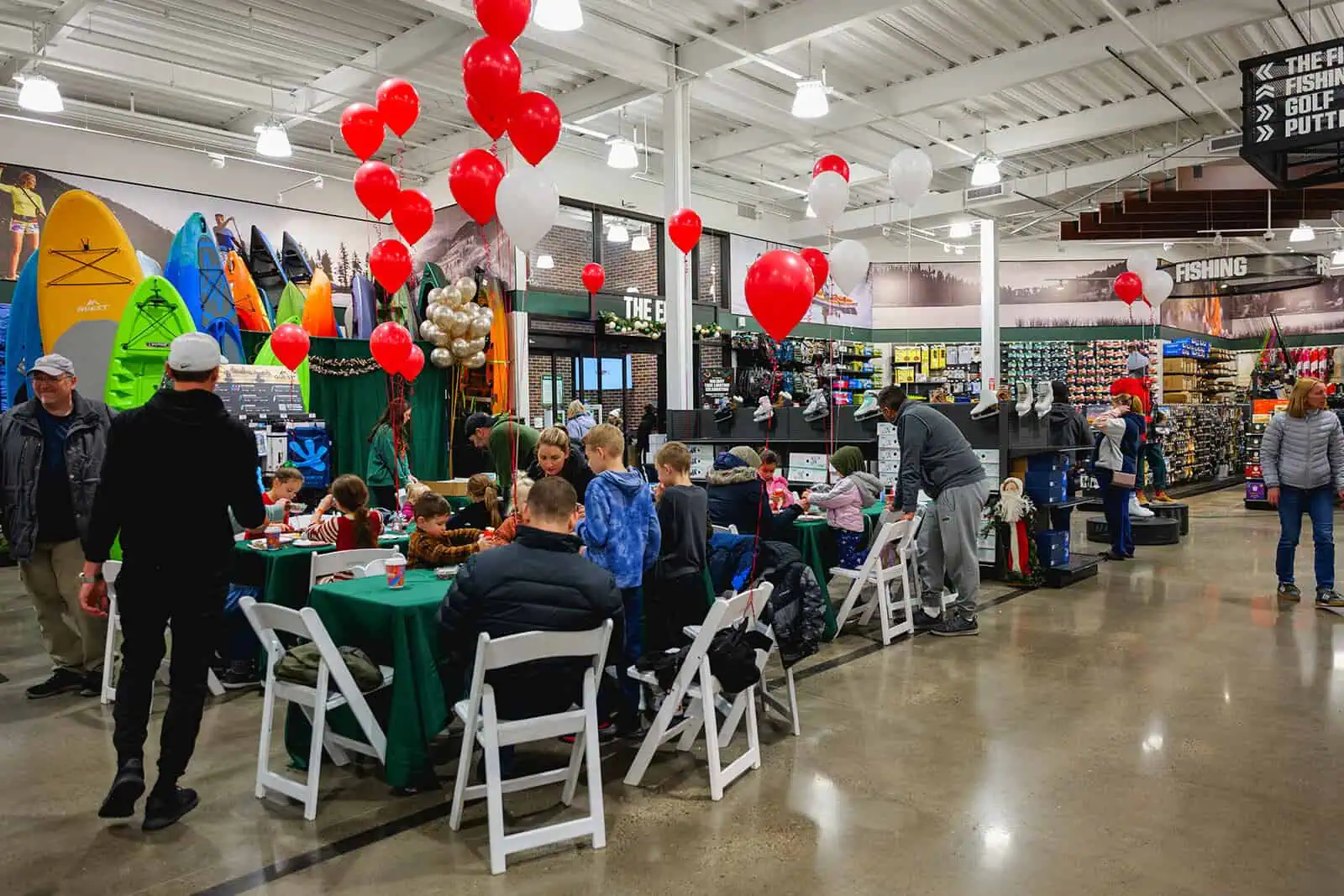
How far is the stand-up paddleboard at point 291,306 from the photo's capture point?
10.7 metres

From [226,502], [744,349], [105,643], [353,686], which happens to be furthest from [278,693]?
[744,349]

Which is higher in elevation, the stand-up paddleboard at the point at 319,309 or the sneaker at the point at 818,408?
the stand-up paddleboard at the point at 319,309

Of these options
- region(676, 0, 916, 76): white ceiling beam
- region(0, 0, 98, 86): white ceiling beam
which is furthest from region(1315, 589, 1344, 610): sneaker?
region(0, 0, 98, 86): white ceiling beam

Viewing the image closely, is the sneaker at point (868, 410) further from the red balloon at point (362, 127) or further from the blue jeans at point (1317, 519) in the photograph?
the red balloon at point (362, 127)

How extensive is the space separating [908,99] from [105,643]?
31.9ft

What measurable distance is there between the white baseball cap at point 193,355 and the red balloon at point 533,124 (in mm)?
2592

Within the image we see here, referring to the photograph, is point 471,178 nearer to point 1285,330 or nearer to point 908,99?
point 908,99

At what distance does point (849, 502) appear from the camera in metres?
5.63

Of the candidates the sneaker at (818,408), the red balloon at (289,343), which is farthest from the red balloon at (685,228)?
the red balloon at (289,343)

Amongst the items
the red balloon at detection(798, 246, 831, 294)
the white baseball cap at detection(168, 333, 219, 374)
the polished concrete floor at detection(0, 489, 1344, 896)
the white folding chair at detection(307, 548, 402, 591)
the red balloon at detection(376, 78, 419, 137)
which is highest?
the red balloon at detection(376, 78, 419, 137)

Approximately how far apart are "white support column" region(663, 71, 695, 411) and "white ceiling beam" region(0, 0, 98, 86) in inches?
208

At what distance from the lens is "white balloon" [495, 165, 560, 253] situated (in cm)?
527

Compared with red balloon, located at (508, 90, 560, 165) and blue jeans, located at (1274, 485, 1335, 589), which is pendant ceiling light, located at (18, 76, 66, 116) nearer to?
red balloon, located at (508, 90, 560, 165)

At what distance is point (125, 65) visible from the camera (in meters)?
9.61
